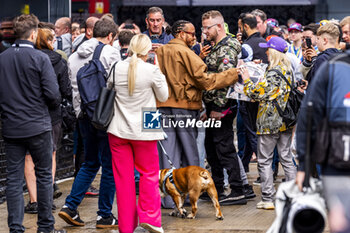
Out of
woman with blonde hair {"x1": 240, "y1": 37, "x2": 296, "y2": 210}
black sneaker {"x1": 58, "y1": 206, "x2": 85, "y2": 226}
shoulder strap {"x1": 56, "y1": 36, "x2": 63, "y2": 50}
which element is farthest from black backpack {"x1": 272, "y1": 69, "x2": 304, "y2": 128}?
shoulder strap {"x1": 56, "y1": 36, "x2": 63, "y2": 50}

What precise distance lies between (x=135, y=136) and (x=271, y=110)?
6.49ft

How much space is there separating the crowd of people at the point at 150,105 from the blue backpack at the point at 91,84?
0.06 m

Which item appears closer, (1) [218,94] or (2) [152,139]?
(2) [152,139]

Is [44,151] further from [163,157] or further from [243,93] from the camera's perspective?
[243,93]

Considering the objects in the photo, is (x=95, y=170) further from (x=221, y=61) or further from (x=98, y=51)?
(x=221, y=61)

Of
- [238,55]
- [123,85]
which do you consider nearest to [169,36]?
[238,55]

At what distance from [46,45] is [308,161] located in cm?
417

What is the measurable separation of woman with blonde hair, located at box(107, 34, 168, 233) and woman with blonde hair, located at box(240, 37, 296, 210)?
1499mm

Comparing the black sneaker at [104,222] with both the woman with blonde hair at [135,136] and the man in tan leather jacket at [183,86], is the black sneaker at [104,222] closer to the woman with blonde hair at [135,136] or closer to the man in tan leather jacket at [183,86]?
the woman with blonde hair at [135,136]

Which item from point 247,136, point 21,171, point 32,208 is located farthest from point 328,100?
A: point 247,136

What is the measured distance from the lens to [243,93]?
7996mm

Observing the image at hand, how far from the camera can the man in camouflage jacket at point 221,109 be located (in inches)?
316

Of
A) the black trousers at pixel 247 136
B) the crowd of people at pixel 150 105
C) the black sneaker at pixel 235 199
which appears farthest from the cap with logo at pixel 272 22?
the black sneaker at pixel 235 199

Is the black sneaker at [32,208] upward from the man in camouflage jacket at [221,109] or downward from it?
downward
